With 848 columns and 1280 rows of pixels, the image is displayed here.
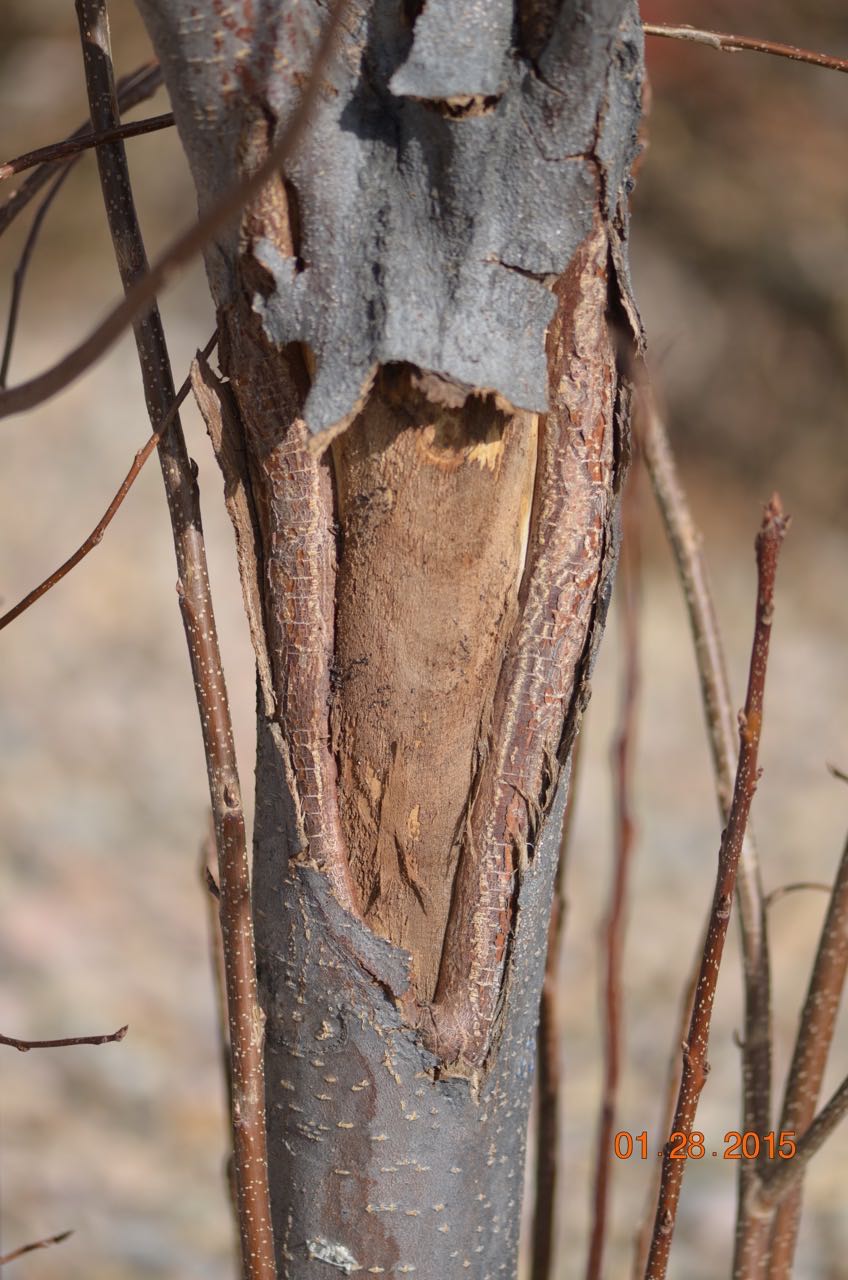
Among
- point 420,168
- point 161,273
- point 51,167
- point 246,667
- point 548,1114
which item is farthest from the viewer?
point 246,667

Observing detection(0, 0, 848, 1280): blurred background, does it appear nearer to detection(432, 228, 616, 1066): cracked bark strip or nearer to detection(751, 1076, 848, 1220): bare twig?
detection(751, 1076, 848, 1220): bare twig

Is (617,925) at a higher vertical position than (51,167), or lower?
lower

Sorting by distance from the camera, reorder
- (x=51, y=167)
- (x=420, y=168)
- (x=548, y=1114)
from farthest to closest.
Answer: (x=548, y=1114) < (x=51, y=167) < (x=420, y=168)

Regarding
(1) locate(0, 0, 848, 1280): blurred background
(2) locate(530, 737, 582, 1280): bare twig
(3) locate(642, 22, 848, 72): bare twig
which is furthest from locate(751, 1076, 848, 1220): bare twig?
(1) locate(0, 0, 848, 1280): blurred background

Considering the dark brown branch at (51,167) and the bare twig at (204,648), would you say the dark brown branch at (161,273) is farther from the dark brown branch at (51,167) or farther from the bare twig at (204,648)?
the dark brown branch at (51,167)

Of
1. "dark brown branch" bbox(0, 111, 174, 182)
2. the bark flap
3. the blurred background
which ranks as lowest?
the bark flap

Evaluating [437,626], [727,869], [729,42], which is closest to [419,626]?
[437,626]

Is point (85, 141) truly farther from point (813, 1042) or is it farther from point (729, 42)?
point (813, 1042)
